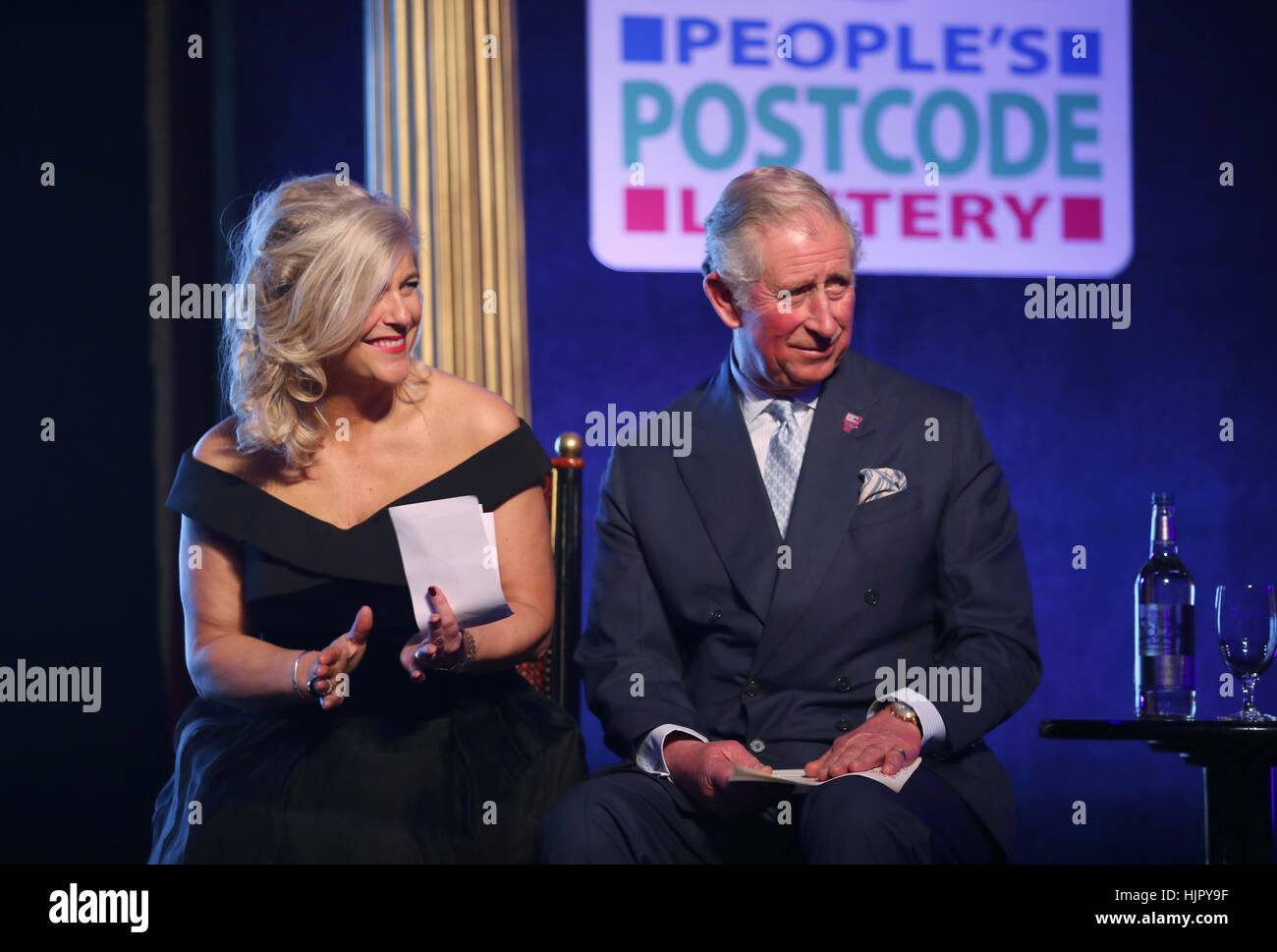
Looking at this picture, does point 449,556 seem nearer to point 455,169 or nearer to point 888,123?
point 455,169

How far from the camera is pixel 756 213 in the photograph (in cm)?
218

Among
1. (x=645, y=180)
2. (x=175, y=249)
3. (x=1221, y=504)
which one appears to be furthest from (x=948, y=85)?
(x=175, y=249)

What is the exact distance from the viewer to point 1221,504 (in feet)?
12.8

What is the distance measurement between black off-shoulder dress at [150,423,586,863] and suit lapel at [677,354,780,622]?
1.05 ft

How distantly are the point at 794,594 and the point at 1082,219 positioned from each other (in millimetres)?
2248

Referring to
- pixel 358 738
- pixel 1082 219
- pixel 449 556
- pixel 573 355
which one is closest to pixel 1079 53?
pixel 1082 219

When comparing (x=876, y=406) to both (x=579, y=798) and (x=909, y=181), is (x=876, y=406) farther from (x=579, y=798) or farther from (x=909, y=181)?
(x=909, y=181)

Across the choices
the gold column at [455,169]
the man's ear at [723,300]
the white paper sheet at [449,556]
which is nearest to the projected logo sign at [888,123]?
the gold column at [455,169]

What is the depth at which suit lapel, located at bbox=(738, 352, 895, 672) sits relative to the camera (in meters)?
2.06

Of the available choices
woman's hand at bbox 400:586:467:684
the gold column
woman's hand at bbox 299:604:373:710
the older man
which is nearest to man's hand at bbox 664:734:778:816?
the older man

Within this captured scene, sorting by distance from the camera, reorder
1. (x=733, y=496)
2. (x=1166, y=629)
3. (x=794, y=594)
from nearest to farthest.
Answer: (x=794, y=594) → (x=733, y=496) → (x=1166, y=629)

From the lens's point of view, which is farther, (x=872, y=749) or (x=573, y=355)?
(x=573, y=355)

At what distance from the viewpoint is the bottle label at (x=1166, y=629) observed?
242 centimetres
